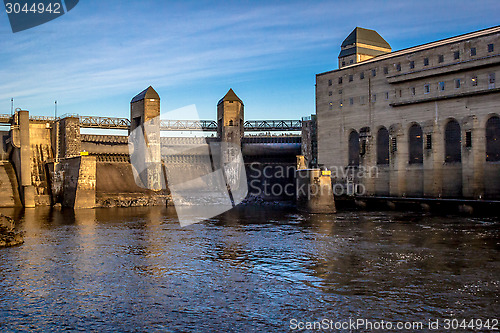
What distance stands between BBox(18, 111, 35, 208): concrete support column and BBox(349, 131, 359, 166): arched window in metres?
42.6

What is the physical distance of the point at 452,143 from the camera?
53844 mm

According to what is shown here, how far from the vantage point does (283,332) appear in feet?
48.1

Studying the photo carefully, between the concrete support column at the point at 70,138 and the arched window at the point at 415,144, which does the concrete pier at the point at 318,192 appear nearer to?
the arched window at the point at 415,144

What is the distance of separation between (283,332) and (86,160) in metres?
46.5

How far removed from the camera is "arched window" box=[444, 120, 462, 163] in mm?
53281

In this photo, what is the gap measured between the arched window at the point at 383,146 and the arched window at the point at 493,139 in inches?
532

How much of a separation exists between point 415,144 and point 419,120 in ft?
10.5

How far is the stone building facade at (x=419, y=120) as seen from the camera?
49.9m

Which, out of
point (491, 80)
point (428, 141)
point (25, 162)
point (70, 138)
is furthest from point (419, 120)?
point (25, 162)

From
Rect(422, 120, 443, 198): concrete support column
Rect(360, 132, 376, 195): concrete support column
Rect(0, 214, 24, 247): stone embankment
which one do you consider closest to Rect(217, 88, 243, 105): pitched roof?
Rect(360, 132, 376, 195): concrete support column

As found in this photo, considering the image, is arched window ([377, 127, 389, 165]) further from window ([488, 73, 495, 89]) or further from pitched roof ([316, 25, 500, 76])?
window ([488, 73, 495, 89])

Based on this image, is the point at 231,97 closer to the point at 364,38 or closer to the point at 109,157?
the point at 109,157

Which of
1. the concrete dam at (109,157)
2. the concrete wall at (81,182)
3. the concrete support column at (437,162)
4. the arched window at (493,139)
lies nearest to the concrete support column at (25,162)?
the concrete dam at (109,157)

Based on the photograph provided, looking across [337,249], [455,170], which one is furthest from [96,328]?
[455,170]
